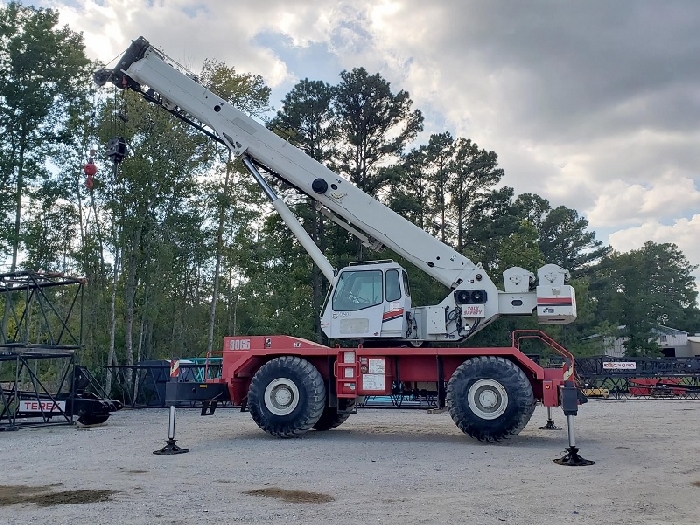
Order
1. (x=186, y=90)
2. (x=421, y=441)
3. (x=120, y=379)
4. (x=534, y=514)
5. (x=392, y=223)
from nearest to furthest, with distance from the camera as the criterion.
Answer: (x=534, y=514), (x=421, y=441), (x=392, y=223), (x=186, y=90), (x=120, y=379)

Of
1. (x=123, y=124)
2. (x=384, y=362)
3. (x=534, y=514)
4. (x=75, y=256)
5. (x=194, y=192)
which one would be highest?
(x=123, y=124)

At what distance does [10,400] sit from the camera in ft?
50.6

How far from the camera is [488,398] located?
38.2ft

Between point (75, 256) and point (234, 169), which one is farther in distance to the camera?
point (234, 169)

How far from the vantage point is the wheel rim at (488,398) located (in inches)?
455

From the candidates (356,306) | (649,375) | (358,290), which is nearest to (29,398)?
(356,306)

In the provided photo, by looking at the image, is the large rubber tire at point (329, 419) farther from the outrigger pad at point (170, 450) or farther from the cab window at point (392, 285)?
the outrigger pad at point (170, 450)

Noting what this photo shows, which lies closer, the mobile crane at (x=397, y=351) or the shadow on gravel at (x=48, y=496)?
the shadow on gravel at (x=48, y=496)

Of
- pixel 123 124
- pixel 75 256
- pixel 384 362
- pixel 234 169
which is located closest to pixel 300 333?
pixel 234 169

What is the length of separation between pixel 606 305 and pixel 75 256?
4785 centimetres

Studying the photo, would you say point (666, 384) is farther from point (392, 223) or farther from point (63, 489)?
point (63, 489)

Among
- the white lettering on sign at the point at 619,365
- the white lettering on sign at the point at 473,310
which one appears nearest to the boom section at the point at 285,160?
the white lettering on sign at the point at 473,310

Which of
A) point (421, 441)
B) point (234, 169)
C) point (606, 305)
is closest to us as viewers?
point (421, 441)

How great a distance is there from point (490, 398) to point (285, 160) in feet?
21.9
